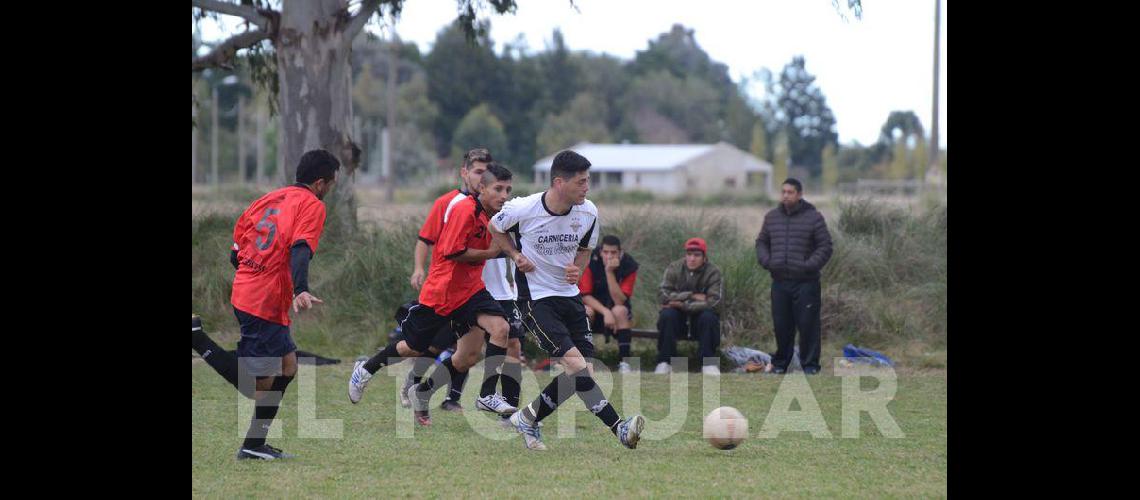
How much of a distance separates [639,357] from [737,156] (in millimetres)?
74780

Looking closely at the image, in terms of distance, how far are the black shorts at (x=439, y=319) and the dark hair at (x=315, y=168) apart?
1.65 m

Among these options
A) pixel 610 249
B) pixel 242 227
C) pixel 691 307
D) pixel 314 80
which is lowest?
pixel 691 307

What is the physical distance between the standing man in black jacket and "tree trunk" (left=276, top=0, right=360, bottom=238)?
20.6 feet

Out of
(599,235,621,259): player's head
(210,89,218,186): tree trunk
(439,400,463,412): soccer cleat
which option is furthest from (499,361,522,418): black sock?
(210,89,218,186): tree trunk

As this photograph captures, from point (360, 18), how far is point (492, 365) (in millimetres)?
8947

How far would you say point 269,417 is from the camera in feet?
24.3

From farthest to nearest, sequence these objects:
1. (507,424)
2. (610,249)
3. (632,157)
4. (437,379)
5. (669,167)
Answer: (632,157)
(669,167)
(610,249)
(437,379)
(507,424)

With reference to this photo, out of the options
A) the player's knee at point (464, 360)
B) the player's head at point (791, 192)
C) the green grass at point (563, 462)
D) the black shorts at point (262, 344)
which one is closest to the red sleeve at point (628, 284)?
the player's head at point (791, 192)

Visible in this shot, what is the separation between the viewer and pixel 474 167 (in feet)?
29.5

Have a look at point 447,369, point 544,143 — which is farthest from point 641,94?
point 447,369

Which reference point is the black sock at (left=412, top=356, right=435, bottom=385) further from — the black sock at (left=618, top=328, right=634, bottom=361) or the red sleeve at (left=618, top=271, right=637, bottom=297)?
the red sleeve at (left=618, top=271, right=637, bottom=297)

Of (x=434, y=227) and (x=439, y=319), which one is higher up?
(x=434, y=227)


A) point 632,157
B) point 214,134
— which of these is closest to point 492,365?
point 214,134

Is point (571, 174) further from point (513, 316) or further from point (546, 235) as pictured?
point (513, 316)
